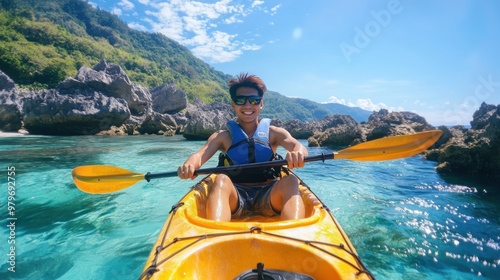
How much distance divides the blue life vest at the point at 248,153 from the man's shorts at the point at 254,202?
0.59ft

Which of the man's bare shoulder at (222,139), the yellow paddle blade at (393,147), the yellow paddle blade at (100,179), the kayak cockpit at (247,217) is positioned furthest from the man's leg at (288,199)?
the yellow paddle blade at (100,179)

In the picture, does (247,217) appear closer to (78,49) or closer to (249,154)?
(249,154)

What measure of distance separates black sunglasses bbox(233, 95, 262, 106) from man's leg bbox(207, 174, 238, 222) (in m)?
1.05

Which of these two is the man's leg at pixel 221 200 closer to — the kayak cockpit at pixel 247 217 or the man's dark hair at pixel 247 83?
the kayak cockpit at pixel 247 217

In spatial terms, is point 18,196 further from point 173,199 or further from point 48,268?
point 48,268

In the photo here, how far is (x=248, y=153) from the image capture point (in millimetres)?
3217

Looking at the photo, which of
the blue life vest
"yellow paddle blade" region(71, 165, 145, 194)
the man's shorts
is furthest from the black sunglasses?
"yellow paddle blade" region(71, 165, 145, 194)

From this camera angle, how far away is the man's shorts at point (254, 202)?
2822 millimetres

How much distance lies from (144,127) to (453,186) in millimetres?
Result: 25544

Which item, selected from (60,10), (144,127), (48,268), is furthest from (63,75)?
(60,10)

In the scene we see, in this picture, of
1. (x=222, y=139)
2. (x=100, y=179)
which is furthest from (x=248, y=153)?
(x=100, y=179)

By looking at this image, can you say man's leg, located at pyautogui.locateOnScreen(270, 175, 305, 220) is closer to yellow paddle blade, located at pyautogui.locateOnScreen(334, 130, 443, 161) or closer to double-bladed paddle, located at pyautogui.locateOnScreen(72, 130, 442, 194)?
double-bladed paddle, located at pyautogui.locateOnScreen(72, 130, 442, 194)

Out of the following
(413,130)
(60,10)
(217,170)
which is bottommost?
(217,170)

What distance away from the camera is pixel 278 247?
69.5 inches
